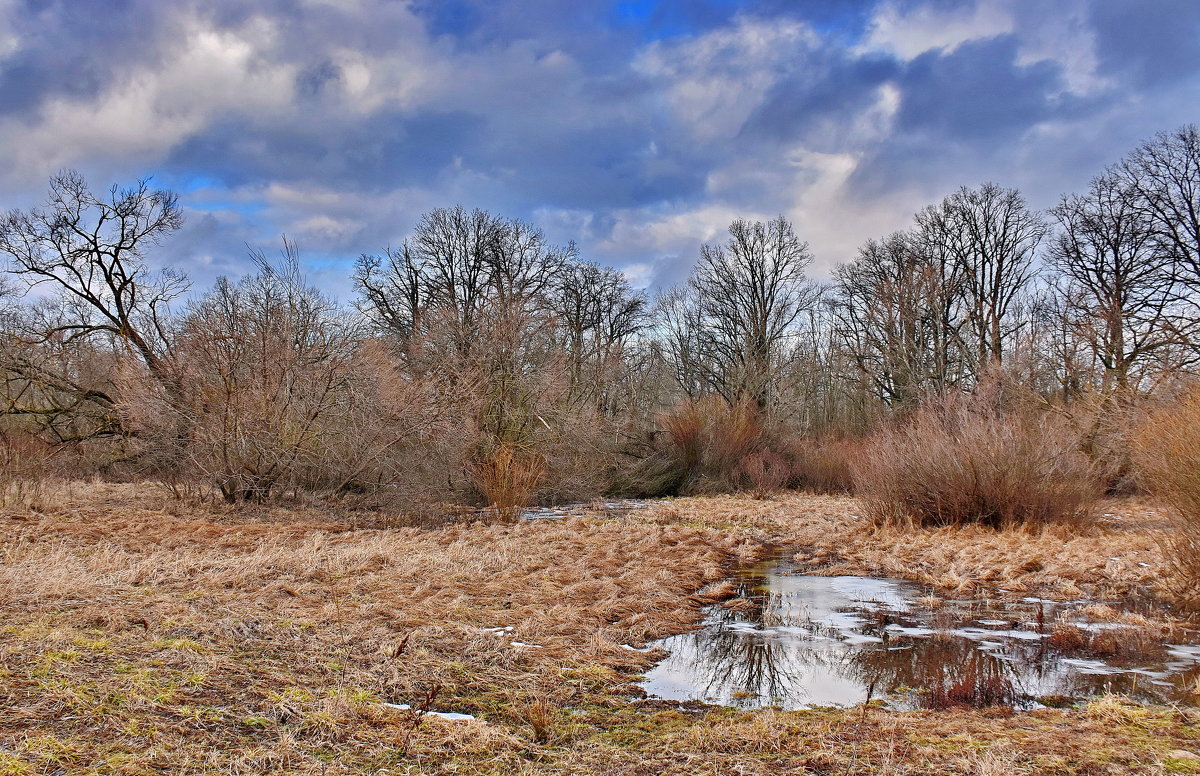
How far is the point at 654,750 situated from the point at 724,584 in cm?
568

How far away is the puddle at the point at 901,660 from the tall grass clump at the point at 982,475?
15.0 ft

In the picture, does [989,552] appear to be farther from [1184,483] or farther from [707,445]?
[707,445]

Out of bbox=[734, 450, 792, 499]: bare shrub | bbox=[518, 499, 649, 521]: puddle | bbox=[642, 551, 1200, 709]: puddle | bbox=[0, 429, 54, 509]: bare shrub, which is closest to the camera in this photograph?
bbox=[642, 551, 1200, 709]: puddle

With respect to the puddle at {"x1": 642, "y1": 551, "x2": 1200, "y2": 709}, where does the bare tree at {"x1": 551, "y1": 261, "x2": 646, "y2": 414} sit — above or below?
above

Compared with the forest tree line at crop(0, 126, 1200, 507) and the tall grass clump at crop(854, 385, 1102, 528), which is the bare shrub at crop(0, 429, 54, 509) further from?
the tall grass clump at crop(854, 385, 1102, 528)

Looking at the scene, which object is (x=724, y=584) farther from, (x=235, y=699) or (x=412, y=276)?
(x=412, y=276)

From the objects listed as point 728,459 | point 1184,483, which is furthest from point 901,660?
point 728,459

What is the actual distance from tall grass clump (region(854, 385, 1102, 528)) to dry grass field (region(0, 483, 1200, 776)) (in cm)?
182

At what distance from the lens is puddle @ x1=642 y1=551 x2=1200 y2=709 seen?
523cm

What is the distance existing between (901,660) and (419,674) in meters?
3.78

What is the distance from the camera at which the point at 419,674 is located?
5.11 m

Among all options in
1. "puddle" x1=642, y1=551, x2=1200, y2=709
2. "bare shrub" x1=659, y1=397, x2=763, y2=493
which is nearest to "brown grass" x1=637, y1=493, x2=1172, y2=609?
"puddle" x1=642, y1=551, x2=1200, y2=709

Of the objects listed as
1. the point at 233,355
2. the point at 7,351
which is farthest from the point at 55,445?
the point at 233,355

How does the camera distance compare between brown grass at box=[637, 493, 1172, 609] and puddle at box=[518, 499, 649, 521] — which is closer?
brown grass at box=[637, 493, 1172, 609]
